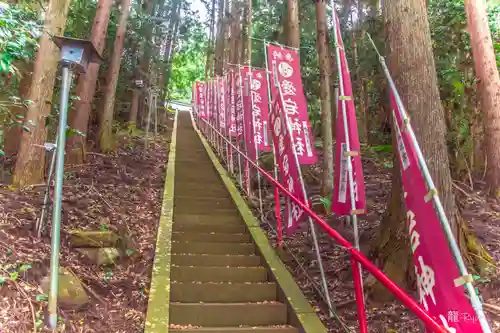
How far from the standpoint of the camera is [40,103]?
5.87 metres

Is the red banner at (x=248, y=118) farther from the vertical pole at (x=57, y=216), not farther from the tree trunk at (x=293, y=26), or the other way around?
the vertical pole at (x=57, y=216)

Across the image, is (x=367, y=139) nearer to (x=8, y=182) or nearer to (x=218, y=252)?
(x=218, y=252)

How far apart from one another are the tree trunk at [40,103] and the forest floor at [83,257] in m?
0.26

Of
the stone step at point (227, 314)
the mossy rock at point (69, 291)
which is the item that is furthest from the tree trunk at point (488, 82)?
the mossy rock at point (69, 291)

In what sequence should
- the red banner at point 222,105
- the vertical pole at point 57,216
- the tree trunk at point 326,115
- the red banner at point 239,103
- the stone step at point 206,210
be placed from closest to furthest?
the vertical pole at point 57,216 < the stone step at point 206,210 < the tree trunk at point 326,115 < the red banner at point 239,103 < the red banner at point 222,105

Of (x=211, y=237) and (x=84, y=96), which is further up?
(x=84, y=96)

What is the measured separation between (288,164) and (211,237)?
1937mm

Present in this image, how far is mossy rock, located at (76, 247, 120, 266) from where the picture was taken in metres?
5.19

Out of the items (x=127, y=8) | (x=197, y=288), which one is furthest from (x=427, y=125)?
(x=127, y=8)

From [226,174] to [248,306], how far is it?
239 inches

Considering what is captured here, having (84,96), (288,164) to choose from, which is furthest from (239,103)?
(288,164)

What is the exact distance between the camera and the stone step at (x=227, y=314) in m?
4.39

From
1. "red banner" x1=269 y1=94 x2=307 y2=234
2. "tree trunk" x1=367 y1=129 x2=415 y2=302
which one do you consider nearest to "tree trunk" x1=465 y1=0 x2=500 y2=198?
"tree trunk" x1=367 y1=129 x2=415 y2=302

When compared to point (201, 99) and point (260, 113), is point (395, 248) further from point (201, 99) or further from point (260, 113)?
point (201, 99)
